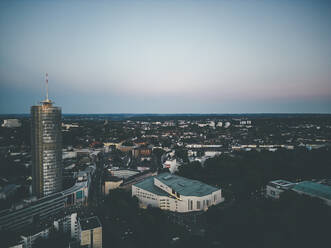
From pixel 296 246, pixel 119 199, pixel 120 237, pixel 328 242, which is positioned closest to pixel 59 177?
pixel 119 199

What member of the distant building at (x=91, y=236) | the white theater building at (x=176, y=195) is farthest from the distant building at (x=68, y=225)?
the white theater building at (x=176, y=195)

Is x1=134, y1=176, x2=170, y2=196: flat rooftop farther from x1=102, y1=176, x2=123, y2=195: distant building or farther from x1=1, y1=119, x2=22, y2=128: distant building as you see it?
x1=1, y1=119, x2=22, y2=128: distant building

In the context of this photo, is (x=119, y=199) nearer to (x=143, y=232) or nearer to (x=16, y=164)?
(x=143, y=232)

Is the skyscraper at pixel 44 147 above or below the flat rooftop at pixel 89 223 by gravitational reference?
above

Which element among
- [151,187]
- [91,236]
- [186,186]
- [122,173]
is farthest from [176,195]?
[122,173]

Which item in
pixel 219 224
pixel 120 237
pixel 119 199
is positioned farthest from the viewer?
pixel 119 199

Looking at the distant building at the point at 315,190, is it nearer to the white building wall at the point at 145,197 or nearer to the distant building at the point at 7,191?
the white building wall at the point at 145,197

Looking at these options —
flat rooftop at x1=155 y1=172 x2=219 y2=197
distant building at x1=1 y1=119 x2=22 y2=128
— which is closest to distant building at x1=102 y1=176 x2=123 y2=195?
flat rooftop at x1=155 y1=172 x2=219 y2=197
